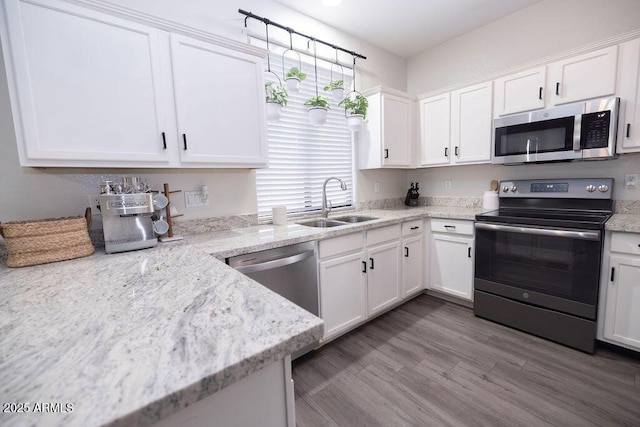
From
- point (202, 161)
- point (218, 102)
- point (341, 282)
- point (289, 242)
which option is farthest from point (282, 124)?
point (341, 282)

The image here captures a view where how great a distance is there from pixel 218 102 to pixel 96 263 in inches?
42.7

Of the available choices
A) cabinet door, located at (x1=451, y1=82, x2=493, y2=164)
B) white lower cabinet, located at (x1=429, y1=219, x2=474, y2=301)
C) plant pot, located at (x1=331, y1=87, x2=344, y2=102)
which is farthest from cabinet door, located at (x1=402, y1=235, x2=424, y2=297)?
plant pot, located at (x1=331, y1=87, x2=344, y2=102)

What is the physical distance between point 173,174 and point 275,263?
0.94 metres

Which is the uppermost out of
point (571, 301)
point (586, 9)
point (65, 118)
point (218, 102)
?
point (586, 9)

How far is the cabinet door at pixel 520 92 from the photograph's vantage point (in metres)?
2.20

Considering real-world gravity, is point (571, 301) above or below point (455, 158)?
below

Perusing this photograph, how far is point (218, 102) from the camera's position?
5.54 feet

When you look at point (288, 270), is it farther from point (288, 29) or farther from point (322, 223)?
point (288, 29)

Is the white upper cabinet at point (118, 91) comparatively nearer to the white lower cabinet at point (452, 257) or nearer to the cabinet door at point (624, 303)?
the white lower cabinet at point (452, 257)

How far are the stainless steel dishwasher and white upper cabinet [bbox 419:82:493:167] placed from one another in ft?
6.15

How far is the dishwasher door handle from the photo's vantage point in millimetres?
1516

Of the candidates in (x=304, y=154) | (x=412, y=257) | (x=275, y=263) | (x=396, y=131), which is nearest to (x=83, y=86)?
(x=275, y=263)

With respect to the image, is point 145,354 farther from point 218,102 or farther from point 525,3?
point 525,3

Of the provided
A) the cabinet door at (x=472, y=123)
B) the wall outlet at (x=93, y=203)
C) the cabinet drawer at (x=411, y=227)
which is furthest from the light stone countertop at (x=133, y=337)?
the cabinet door at (x=472, y=123)
